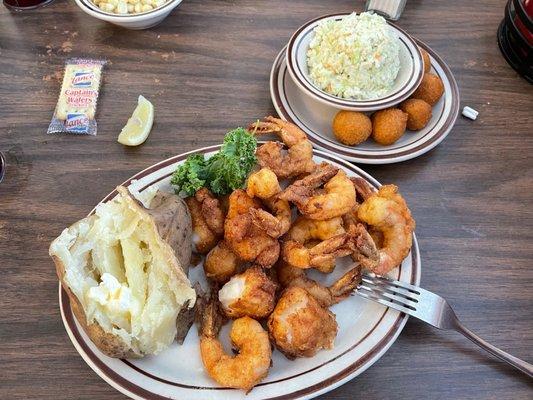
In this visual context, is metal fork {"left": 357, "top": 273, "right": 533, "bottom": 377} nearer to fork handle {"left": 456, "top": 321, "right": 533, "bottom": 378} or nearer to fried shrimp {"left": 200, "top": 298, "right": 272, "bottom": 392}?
fork handle {"left": 456, "top": 321, "right": 533, "bottom": 378}

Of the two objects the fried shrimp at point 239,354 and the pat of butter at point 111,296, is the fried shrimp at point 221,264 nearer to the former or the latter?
the fried shrimp at point 239,354

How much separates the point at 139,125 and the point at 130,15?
25.3 inches

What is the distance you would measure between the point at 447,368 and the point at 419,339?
13 centimetres

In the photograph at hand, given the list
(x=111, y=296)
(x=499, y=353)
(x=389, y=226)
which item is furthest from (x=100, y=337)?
(x=499, y=353)

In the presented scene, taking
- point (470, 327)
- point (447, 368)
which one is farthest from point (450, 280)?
point (447, 368)

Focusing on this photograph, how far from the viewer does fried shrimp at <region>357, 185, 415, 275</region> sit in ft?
5.49

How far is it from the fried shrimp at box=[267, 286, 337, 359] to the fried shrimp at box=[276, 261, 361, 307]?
0.17ft

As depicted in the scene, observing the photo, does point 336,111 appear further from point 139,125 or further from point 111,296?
point 111,296

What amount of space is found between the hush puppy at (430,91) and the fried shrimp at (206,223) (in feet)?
3.71

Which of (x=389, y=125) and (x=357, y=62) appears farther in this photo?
(x=357, y=62)

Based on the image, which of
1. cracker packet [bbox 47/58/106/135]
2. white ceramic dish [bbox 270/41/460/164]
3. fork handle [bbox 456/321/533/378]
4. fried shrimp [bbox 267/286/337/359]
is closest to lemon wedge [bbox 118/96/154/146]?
cracker packet [bbox 47/58/106/135]

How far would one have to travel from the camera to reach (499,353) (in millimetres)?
1618

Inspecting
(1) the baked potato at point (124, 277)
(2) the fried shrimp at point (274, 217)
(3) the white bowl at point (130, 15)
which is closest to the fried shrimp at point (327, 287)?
(2) the fried shrimp at point (274, 217)

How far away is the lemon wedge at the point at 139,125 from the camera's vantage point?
223cm
